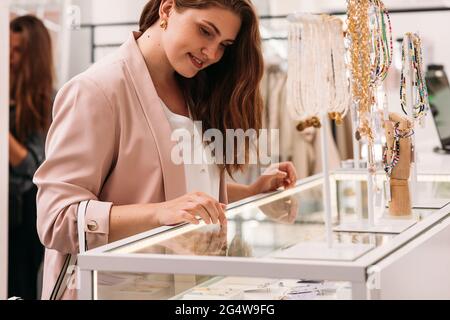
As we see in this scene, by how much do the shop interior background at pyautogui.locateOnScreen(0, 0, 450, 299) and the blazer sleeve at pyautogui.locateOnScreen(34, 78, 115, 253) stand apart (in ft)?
5.09

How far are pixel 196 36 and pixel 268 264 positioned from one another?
96cm

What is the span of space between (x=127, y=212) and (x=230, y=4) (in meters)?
0.60

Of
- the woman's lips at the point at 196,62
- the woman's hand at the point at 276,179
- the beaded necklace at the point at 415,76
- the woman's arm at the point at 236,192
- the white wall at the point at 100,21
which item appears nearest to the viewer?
the beaded necklace at the point at 415,76

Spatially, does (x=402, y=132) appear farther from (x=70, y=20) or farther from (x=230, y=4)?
(x=70, y=20)

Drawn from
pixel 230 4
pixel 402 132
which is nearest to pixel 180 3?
pixel 230 4

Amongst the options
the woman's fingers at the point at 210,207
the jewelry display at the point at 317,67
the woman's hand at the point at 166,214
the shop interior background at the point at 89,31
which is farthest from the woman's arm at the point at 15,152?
the woman's fingers at the point at 210,207

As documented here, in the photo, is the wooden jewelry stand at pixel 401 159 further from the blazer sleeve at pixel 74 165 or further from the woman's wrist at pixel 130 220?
the blazer sleeve at pixel 74 165

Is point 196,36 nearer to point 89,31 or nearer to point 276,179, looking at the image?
point 276,179

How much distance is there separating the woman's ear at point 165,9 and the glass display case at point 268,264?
72 centimetres

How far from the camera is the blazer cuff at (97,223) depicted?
1.67 m

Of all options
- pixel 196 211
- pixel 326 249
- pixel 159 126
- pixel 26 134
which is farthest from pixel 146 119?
pixel 26 134

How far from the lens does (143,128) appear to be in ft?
6.26

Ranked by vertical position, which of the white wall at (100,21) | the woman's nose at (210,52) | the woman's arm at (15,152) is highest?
the white wall at (100,21)

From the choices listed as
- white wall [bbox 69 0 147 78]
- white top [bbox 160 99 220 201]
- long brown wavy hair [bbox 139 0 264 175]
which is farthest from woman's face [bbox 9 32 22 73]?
white top [bbox 160 99 220 201]
